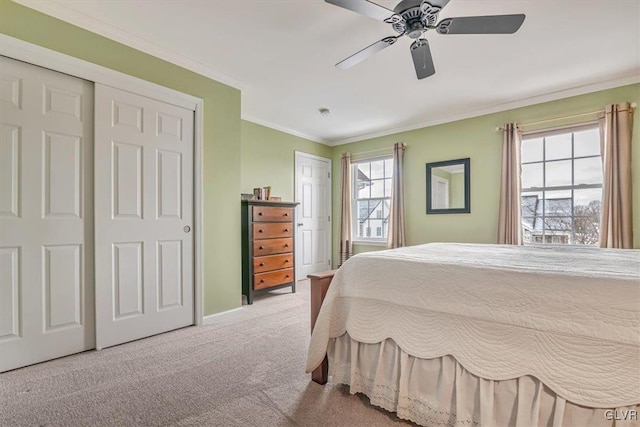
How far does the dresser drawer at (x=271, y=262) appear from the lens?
3.78m

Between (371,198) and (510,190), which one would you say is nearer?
(510,190)

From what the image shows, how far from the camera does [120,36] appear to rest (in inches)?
94.7

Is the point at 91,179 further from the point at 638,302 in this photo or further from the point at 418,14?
the point at 638,302

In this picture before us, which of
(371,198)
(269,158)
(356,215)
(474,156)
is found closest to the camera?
(474,156)

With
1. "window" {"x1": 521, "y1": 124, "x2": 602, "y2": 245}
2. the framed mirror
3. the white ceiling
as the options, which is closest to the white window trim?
the framed mirror

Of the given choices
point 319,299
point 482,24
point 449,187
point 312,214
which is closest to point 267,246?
point 312,214

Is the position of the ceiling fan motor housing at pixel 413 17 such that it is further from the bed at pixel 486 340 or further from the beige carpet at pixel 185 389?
the beige carpet at pixel 185 389

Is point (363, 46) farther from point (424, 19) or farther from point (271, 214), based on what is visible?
point (271, 214)

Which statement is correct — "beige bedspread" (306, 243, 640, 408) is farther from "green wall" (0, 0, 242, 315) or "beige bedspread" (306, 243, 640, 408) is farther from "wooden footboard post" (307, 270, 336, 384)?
"green wall" (0, 0, 242, 315)

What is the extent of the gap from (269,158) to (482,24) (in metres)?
3.39

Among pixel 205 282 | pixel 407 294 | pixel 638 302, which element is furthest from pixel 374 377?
pixel 205 282

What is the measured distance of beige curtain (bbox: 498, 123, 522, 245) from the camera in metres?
3.69

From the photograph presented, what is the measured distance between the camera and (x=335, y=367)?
5.77 ft

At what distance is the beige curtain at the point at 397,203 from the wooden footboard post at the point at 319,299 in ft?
10.1
